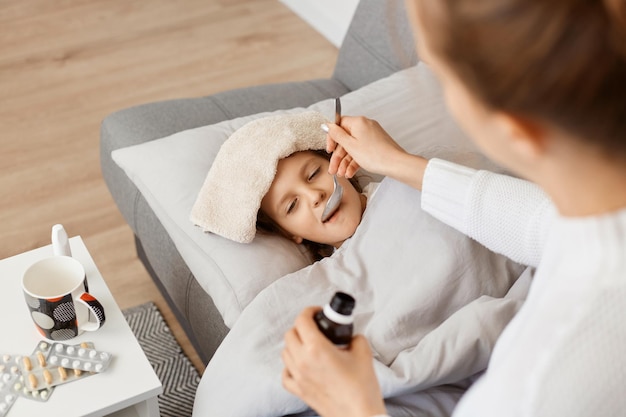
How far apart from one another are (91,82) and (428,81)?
154 cm

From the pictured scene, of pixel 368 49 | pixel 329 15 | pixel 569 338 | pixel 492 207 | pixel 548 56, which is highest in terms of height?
pixel 548 56

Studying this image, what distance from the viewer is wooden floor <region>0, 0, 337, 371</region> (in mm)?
2266

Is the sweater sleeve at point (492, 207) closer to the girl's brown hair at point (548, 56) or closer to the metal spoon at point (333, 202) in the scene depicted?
the metal spoon at point (333, 202)

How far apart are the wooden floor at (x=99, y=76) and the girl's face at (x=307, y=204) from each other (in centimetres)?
62

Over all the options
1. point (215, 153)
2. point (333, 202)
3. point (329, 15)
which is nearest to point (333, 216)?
point (333, 202)

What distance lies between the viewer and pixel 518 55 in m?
0.55

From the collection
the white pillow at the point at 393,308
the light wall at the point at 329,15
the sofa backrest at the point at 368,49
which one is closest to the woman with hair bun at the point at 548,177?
the white pillow at the point at 393,308

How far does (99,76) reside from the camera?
9.75 ft

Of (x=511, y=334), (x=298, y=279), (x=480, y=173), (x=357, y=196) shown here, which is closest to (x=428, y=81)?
(x=357, y=196)

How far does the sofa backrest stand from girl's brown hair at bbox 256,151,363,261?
494mm

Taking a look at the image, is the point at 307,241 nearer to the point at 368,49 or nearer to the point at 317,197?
the point at 317,197

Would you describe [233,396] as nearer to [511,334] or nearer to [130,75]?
[511,334]

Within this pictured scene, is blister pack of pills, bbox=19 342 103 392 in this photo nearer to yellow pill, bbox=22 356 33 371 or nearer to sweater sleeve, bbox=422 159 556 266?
yellow pill, bbox=22 356 33 371

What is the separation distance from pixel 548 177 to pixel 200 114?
1402 mm
